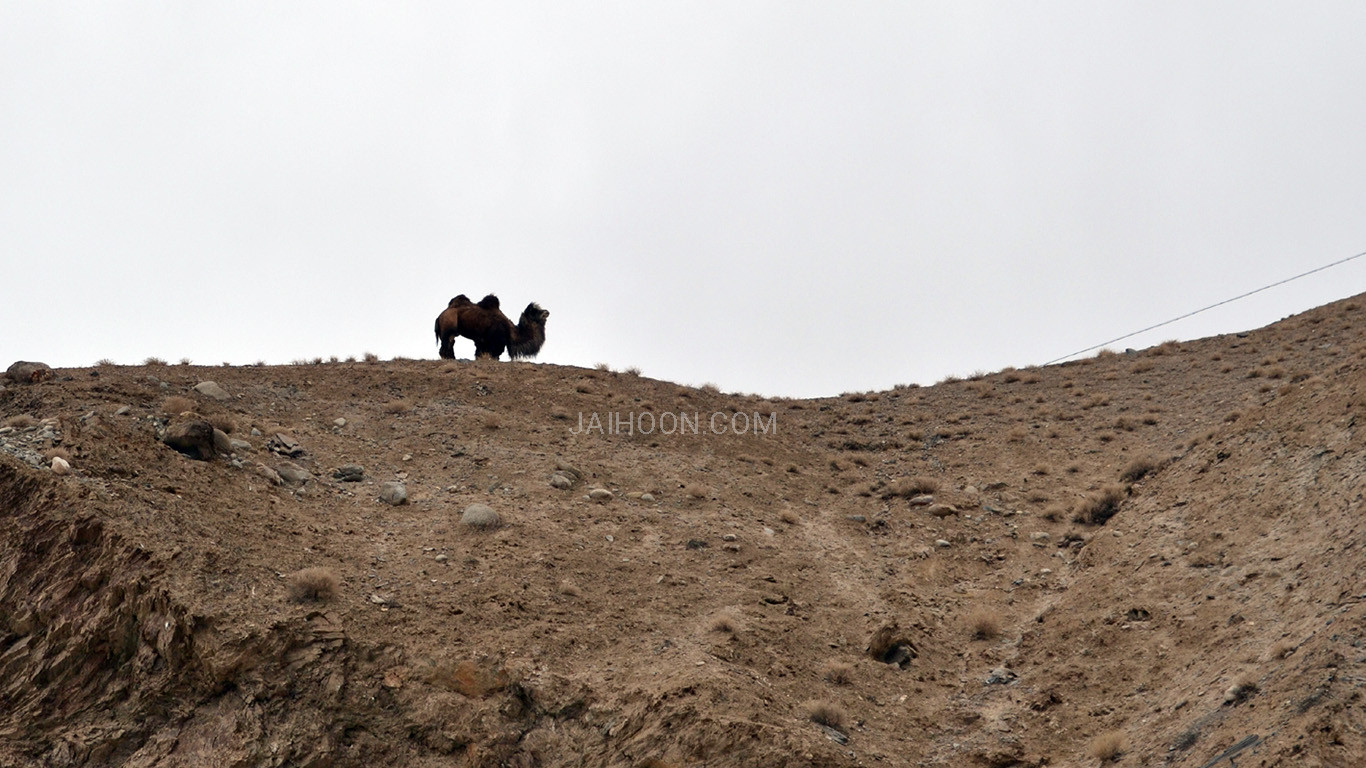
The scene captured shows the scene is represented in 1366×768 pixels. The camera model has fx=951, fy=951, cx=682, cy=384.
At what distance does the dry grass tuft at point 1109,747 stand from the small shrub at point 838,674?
2879 mm

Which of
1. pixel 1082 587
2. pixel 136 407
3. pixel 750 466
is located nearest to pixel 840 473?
pixel 750 466

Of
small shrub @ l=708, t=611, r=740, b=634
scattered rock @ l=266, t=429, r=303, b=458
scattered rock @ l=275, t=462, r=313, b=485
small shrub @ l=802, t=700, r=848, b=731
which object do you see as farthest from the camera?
scattered rock @ l=266, t=429, r=303, b=458

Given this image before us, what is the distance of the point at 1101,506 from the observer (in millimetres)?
15789

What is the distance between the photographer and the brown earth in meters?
9.95

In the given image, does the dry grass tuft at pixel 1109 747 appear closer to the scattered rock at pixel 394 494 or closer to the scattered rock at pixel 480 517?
the scattered rock at pixel 480 517

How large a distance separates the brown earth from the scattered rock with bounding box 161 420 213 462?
24cm

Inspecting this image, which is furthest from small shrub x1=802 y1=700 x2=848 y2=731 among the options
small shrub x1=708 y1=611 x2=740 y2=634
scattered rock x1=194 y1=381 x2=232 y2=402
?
scattered rock x1=194 y1=381 x2=232 y2=402

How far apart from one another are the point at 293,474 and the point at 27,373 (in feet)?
18.4

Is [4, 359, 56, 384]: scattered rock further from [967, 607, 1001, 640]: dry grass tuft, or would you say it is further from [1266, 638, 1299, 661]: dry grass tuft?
[1266, 638, 1299, 661]: dry grass tuft

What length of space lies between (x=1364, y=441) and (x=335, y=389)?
1792 centimetres

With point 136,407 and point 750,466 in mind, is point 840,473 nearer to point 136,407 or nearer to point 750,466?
point 750,466

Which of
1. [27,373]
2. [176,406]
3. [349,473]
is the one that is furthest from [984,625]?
[27,373]

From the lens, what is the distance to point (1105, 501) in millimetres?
15859

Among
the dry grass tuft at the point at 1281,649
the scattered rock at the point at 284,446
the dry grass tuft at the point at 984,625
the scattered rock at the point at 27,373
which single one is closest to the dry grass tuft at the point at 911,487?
the dry grass tuft at the point at 984,625
